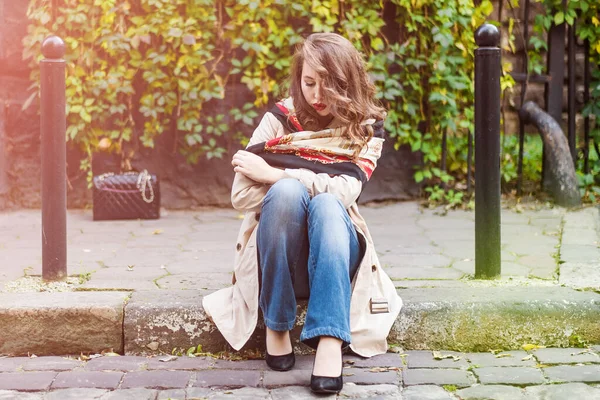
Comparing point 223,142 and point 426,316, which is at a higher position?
point 223,142

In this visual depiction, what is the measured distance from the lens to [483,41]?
10.8 feet

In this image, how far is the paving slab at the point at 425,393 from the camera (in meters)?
2.60

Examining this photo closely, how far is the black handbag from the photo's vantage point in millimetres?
5074

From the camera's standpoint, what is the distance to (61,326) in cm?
306

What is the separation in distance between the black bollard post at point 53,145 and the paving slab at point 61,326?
342 millimetres

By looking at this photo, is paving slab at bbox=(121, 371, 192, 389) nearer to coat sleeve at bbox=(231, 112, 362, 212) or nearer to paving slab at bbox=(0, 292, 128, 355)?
paving slab at bbox=(0, 292, 128, 355)

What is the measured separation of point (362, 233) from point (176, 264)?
1.19 meters

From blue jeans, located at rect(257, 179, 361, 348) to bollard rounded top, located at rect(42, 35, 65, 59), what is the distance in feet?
3.50

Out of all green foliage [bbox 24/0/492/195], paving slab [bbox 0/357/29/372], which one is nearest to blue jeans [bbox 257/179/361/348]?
paving slab [bbox 0/357/29/372]

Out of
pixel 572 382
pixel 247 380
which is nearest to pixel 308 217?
pixel 247 380

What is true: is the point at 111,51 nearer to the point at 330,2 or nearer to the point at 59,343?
the point at 330,2

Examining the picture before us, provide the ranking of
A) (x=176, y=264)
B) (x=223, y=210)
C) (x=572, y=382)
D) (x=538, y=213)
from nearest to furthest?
(x=572, y=382) < (x=176, y=264) < (x=538, y=213) < (x=223, y=210)

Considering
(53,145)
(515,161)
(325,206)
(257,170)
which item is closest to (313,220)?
(325,206)

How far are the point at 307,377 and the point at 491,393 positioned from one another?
1.90 ft
